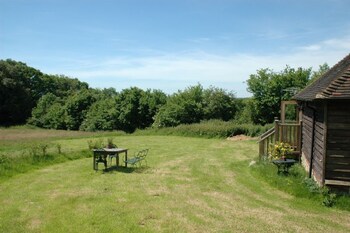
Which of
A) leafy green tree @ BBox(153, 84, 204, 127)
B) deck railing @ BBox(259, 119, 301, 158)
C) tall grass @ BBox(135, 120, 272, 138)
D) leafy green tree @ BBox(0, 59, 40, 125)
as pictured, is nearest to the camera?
deck railing @ BBox(259, 119, 301, 158)

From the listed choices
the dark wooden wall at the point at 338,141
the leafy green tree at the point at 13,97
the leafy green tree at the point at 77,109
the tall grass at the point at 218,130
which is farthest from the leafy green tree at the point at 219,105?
the leafy green tree at the point at 13,97

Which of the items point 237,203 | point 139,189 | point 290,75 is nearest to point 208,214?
point 237,203

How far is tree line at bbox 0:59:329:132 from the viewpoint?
3272 centimetres

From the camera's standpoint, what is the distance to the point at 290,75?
32.4m

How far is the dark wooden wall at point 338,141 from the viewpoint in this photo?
29.6ft

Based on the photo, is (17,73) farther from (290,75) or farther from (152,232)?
(152,232)

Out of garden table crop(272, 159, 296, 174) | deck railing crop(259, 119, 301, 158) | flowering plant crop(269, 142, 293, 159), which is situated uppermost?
deck railing crop(259, 119, 301, 158)

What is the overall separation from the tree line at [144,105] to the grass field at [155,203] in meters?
16.9

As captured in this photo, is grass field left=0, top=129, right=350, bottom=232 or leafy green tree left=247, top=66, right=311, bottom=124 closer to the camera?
grass field left=0, top=129, right=350, bottom=232

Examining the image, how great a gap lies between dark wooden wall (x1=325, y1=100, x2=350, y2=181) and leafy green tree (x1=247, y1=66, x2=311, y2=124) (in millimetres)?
22441

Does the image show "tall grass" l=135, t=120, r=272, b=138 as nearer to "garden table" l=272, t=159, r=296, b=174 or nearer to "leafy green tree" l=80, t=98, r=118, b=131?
"leafy green tree" l=80, t=98, r=118, b=131

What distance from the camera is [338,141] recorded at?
9117mm

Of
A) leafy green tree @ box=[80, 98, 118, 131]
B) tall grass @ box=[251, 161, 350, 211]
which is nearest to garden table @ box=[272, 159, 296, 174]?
tall grass @ box=[251, 161, 350, 211]

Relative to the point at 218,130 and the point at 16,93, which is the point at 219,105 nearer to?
the point at 218,130
